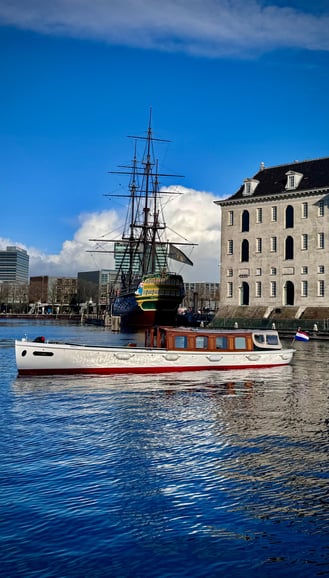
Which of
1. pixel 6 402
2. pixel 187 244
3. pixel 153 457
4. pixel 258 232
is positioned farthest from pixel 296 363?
pixel 187 244

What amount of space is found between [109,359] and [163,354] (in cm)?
317

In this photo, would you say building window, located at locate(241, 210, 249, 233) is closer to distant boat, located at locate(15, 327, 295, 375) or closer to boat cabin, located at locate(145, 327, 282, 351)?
distant boat, located at locate(15, 327, 295, 375)

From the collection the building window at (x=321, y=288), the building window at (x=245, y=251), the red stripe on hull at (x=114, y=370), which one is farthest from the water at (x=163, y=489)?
the building window at (x=245, y=251)

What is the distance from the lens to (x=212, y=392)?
1026 inches

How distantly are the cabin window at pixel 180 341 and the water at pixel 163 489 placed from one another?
1072 centimetres

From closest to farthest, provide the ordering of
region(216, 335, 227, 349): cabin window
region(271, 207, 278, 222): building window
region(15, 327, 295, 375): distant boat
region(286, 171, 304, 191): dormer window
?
1. region(15, 327, 295, 375): distant boat
2. region(216, 335, 227, 349): cabin window
3. region(286, 171, 304, 191): dormer window
4. region(271, 207, 278, 222): building window

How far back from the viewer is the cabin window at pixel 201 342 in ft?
113

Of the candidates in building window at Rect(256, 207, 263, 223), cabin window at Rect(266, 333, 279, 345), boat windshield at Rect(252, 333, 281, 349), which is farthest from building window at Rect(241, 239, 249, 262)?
boat windshield at Rect(252, 333, 281, 349)

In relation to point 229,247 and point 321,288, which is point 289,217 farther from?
point 321,288

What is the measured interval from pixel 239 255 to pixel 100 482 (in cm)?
7549

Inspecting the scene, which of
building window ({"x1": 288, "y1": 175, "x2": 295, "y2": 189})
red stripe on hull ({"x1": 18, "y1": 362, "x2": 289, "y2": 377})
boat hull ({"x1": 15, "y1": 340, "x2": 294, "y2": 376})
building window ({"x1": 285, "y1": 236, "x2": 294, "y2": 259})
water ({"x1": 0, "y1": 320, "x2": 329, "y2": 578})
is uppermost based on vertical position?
building window ({"x1": 288, "y1": 175, "x2": 295, "y2": 189})

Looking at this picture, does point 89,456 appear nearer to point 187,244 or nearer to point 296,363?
point 296,363

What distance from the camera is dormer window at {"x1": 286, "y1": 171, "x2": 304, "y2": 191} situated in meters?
80.2

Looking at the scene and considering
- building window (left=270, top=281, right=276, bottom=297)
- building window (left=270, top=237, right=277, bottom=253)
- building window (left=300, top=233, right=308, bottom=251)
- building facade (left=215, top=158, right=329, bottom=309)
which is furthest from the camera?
building window (left=270, top=237, right=277, bottom=253)
